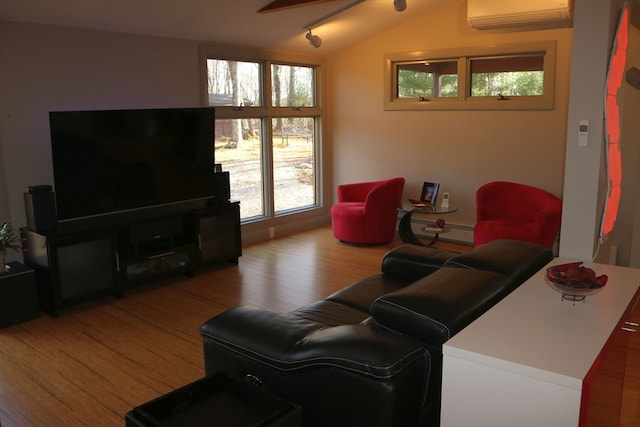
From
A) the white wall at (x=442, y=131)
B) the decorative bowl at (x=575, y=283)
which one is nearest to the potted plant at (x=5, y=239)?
the decorative bowl at (x=575, y=283)

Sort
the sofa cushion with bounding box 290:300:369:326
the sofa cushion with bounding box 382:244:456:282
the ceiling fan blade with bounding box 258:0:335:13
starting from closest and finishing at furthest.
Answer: the sofa cushion with bounding box 290:300:369:326
the sofa cushion with bounding box 382:244:456:282
the ceiling fan blade with bounding box 258:0:335:13

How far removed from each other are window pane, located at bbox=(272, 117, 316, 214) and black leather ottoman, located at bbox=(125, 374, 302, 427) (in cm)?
507

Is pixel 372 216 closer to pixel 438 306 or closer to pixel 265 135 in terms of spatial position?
pixel 265 135

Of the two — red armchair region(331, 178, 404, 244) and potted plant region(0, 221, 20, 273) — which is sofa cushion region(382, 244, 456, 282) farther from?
potted plant region(0, 221, 20, 273)

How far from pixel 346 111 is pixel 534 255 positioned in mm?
4970

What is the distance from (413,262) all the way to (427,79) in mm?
3819

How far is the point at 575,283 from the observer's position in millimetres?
2045

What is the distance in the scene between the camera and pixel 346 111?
7.39 m

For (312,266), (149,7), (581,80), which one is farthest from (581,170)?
(149,7)

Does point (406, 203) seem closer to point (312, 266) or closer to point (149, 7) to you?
point (312, 266)

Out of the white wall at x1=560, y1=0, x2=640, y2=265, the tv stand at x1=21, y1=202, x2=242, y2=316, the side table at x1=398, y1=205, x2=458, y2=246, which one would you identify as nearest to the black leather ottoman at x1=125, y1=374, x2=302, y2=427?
the white wall at x1=560, y1=0, x2=640, y2=265

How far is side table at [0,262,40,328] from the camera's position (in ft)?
13.4

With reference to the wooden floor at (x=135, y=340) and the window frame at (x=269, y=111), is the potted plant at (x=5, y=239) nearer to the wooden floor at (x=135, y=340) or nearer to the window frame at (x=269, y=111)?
the wooden floor at (x=135, y=340)

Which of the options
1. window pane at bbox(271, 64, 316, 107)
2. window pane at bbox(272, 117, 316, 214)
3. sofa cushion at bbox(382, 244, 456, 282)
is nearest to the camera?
sofa cushion at bbox(382, 244, 456, 282)
